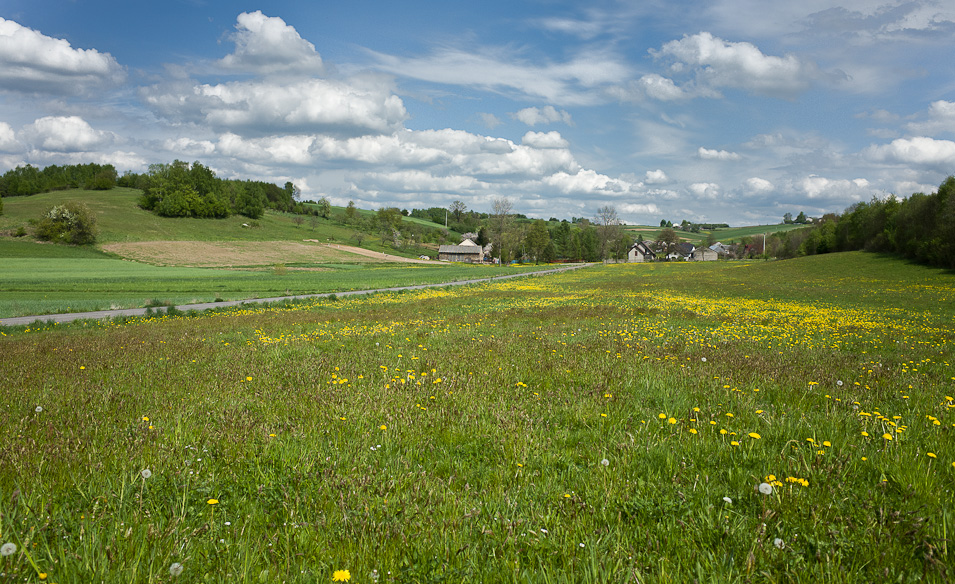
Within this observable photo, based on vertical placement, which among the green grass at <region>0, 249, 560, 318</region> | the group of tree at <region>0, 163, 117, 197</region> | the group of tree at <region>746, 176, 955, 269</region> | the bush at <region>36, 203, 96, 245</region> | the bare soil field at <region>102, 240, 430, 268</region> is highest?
the group of tree at <region>0, 163, 117, 197</region>

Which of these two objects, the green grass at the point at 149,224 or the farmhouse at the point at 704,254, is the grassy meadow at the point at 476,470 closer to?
the green grass at the point at 149,224

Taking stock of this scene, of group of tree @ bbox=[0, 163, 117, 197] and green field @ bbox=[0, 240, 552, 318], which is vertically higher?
group of tree @ bbox=[0, 163, 117, 197]

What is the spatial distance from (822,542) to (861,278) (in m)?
58.7

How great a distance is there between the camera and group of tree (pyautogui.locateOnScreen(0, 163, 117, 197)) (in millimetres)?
132375

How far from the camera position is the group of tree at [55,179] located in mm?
132375

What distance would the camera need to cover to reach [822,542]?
289cm

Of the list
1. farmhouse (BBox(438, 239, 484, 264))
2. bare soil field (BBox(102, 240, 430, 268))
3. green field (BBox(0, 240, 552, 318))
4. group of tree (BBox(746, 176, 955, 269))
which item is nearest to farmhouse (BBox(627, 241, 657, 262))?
farmhouse (BBox(438, 239, 484, 264))

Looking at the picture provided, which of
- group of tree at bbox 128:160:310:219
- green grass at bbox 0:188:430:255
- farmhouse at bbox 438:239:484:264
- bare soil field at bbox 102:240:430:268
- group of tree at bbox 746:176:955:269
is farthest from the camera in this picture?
farmhouse at bbox 438:239:484:264

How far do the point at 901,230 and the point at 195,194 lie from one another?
14744cm

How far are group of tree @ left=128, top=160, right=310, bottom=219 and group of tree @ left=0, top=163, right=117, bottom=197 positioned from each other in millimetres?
13480

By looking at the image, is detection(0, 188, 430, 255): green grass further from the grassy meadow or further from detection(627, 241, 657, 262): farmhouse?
the grassy meadow

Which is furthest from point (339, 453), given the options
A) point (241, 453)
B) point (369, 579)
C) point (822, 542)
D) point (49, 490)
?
point (822, 542)

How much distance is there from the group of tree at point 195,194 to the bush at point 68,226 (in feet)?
109

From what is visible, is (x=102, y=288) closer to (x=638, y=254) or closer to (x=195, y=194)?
(x=195, y=194)
